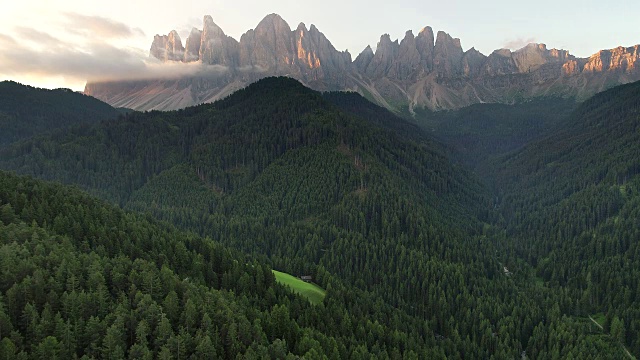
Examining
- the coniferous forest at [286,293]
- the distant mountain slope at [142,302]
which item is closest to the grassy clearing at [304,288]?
the distant mountain slope at [142,302]

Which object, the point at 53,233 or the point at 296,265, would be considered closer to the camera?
the point at 53,233

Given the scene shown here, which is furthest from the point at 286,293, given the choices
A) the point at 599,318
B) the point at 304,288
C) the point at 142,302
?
the point at 599,318

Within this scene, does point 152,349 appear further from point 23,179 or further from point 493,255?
point 493,255

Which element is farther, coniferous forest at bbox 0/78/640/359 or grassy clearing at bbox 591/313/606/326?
grassy clearing at bbox 591/313/606/326

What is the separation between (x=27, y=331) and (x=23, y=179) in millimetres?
89116

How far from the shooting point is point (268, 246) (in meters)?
194

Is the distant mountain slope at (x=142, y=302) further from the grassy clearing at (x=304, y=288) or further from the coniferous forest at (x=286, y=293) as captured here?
the grassy clearing at (x=304, y=288)

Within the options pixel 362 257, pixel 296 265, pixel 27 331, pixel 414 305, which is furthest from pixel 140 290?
pixel 362 257

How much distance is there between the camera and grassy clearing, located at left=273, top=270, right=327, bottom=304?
11781cm

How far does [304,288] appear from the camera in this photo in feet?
407

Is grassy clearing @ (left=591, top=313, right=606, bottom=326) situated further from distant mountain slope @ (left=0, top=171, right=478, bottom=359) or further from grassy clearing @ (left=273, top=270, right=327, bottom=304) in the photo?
grassy clearing @ (left=273, top=270, right=327, bottom=304)

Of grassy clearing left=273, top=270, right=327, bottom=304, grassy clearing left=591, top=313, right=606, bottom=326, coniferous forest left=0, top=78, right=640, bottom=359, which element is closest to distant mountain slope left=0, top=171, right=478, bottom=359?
coniferous forest left=0, top=78, right=640, bottom=359

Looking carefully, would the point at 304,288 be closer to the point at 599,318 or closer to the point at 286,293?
the point at 286,293

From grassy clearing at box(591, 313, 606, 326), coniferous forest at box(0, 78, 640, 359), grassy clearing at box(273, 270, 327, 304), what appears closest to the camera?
coniferous forest at box(0, 78, 640, 359)
